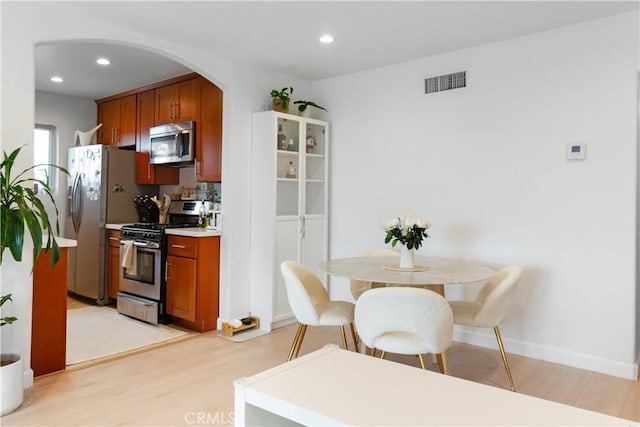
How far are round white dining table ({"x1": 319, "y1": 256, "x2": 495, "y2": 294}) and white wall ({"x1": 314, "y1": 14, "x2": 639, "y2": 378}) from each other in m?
A: 0.62

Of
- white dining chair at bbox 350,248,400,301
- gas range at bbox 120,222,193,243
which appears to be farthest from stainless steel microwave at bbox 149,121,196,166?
white dining chair at bbox 350,248,400,301

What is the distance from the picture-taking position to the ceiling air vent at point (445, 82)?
12.3 ft

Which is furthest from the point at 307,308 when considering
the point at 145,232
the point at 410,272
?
the point at 145,232

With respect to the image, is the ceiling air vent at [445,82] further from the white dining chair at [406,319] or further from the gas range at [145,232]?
the gas range at [145,232]

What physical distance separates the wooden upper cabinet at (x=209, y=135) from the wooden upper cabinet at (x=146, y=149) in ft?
2.96

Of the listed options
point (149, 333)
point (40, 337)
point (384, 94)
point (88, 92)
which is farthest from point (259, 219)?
point (88, 92)

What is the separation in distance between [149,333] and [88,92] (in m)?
3.34

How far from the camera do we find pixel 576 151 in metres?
3.19

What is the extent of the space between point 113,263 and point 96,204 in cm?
69

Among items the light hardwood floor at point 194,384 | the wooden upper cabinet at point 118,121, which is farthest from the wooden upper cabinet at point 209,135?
the light hardwood floor at point 194,384

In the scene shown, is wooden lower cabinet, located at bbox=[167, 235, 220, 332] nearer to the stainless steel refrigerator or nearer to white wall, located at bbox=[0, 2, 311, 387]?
white wall, located at bbox=[0, 2, 311, 387]

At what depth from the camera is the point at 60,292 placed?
3.01 m

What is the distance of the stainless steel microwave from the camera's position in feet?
15.1

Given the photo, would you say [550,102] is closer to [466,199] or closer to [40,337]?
[466,199]
